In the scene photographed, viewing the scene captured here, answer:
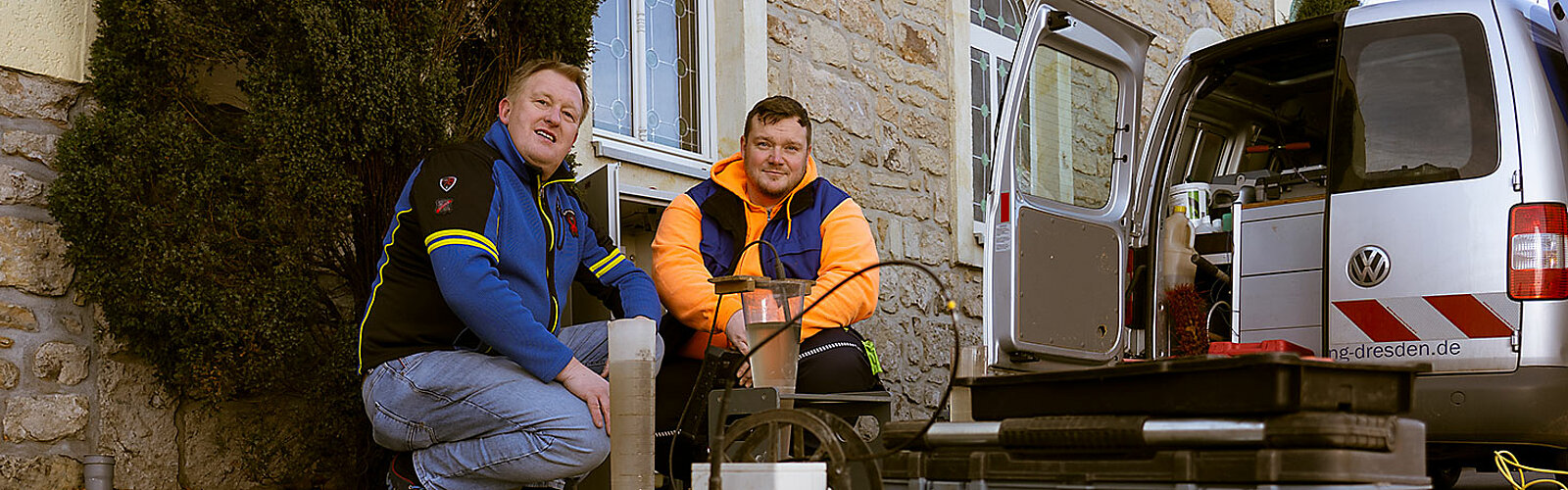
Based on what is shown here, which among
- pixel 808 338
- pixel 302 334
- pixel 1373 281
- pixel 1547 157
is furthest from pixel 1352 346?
pixel 302 334

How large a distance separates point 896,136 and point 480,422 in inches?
154

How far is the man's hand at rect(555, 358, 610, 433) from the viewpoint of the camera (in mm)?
2922

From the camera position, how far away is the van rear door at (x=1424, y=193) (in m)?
3.98

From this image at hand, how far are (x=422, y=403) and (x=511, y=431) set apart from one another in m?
0.19

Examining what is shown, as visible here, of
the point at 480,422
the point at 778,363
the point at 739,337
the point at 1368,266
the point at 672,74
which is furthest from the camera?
the point at 672,74

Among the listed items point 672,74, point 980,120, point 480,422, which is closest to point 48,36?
point 480,422

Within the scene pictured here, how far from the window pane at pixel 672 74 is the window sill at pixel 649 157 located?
0.13 metres

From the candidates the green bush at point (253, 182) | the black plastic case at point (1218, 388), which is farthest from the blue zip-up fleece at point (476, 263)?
the black plastic case at point (1218, 388)

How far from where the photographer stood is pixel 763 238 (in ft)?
12.9

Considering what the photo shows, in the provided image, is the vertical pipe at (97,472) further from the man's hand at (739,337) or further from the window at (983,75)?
the window at (983,75)

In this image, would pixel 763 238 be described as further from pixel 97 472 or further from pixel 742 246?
pixel 97 472

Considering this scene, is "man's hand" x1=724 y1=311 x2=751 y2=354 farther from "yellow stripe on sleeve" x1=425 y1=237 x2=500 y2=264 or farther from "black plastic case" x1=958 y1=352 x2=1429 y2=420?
"black plastic case" x1=958 y1=352 x2=1429 y2=420

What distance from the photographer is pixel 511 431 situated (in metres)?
2.86

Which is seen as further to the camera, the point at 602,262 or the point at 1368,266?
the point at 1368,266
